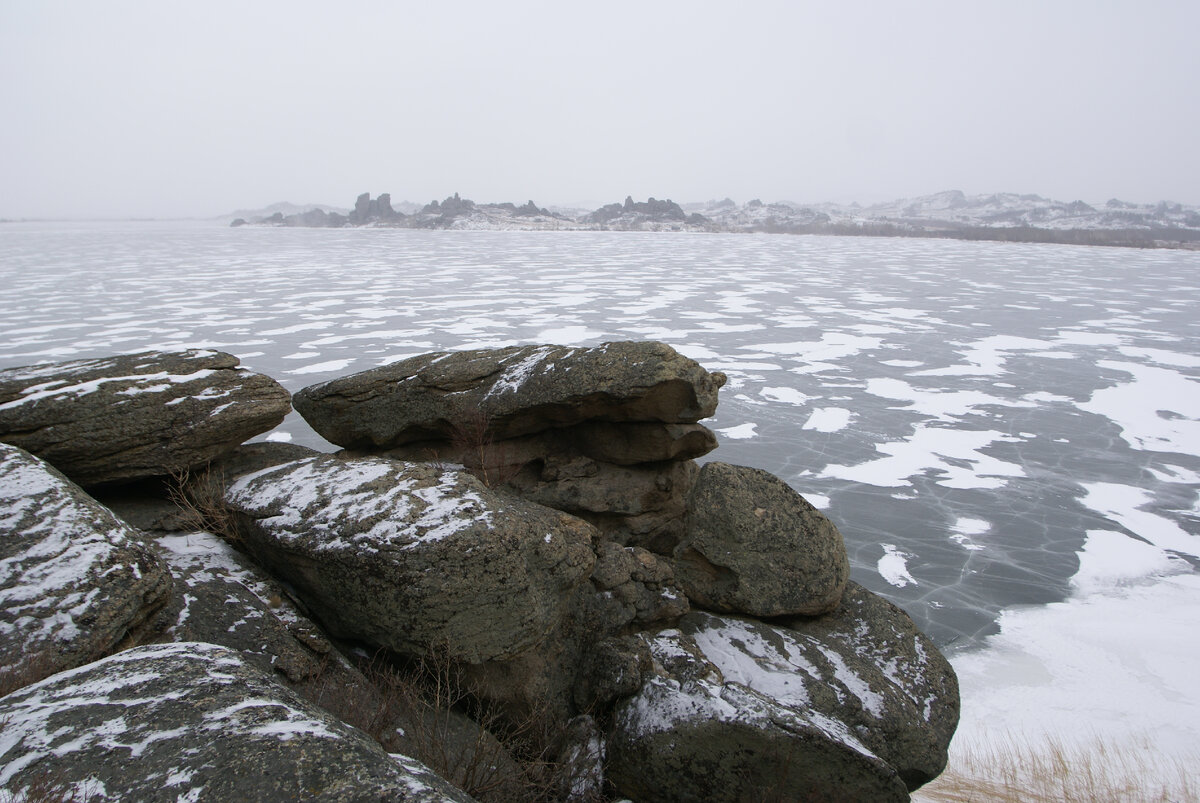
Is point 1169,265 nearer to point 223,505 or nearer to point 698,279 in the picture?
point 698,279

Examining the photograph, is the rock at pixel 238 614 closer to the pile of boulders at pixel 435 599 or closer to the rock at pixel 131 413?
the pile of boulders at pixel 435 599

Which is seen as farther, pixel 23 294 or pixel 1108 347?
pixel 23 294

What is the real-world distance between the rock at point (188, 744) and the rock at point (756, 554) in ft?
11.0

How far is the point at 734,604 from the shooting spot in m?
5.81

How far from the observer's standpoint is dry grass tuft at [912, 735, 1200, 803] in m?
5.25

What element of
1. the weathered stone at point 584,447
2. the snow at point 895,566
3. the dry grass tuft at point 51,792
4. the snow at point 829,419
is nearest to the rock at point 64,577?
the dry grass tuft at point 51,792

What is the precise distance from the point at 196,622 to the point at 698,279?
1118 inches

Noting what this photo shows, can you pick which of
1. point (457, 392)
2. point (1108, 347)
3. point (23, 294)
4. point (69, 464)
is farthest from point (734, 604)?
point (23, 294)

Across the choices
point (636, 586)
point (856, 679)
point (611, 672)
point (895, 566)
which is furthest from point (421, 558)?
point (895, 566)

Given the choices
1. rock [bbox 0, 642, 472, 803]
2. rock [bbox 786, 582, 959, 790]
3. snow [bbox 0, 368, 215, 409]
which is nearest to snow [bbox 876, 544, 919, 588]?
rock [bbox 786, 582, 959, 790]

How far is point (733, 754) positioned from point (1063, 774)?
285cm

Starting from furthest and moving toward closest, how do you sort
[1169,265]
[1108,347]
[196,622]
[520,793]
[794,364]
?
[1169,265] < [1108,347] < [794,364] < [196,622] < [520,793]

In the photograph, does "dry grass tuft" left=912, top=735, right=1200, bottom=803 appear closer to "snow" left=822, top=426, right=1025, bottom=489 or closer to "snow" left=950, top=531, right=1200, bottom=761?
"snow" left=950, top=531, right=1200, bottom=761

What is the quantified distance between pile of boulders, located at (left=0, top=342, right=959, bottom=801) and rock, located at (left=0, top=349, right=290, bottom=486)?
0.02 m
